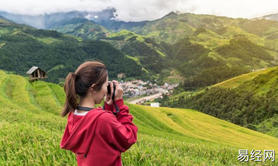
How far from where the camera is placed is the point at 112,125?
2434 millimetres

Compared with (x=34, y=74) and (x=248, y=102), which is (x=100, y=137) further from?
(x=248, y=102)

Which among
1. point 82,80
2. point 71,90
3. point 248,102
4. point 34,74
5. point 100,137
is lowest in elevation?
point 248,102

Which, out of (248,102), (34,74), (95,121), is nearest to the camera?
(95,121)

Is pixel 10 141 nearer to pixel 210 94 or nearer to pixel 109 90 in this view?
pixel 109 90

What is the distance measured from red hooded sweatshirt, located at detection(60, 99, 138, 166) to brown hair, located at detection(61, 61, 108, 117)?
33 cm

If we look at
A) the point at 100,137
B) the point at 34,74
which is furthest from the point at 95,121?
the point at 34,74

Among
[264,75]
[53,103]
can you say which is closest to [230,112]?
[264,75]

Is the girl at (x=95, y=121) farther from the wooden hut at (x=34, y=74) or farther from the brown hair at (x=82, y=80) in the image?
the wooden hut at (x=34, y=74)

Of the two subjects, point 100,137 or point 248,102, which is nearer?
point 100,137

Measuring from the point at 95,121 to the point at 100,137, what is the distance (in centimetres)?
22

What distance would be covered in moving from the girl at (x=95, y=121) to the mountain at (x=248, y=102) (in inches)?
2697

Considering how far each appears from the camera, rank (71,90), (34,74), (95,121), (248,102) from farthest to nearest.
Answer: (248,102)
(34,74)
(71,90)
(95,121)

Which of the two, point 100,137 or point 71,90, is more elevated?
point 71,90

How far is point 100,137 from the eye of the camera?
2.44 m
